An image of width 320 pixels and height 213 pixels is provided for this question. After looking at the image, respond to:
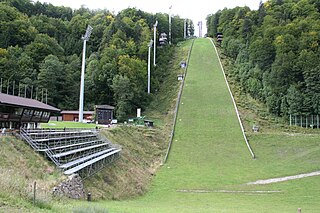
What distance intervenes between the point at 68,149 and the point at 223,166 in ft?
46.5

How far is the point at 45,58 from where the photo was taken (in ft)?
171

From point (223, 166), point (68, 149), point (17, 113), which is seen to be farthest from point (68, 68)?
point (68, 149)

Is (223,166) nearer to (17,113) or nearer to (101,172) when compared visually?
(101,172)

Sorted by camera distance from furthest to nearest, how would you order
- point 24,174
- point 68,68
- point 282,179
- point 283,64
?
1. point 68,68
2. point 283,64
3. point 282,179
4. point 24,174

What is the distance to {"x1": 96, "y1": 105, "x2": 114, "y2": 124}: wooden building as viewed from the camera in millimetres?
41013

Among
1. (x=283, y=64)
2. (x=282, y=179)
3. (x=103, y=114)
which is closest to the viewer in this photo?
A: (x=282, y=179)

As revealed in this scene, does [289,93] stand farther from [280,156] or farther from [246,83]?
[280,156]

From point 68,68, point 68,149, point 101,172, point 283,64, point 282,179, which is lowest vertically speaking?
point 282,179

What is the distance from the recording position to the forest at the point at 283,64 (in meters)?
45.1

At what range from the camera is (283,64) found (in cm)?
4769

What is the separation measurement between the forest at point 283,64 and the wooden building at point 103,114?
19.9 m

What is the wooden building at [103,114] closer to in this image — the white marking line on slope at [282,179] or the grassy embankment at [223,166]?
the grassy embankment at [223,166]

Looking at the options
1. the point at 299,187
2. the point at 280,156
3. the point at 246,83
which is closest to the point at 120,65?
the point at 246,83

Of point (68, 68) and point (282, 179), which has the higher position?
point (68, 68)
